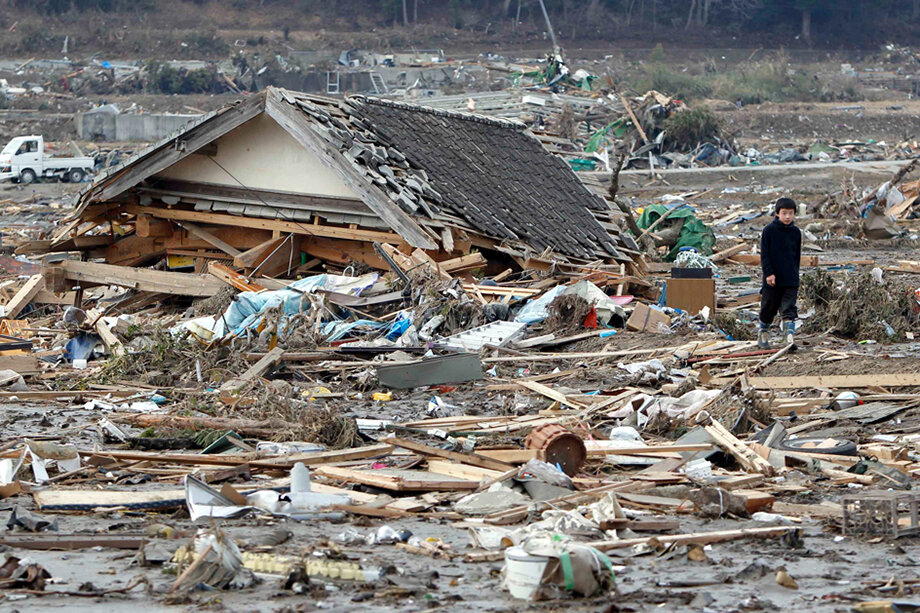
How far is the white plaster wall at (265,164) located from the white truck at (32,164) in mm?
25978

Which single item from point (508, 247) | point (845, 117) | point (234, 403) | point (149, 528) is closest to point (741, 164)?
point (845, 117)

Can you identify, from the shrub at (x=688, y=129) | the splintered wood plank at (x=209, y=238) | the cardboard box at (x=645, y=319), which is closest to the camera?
the cardboard box at (x=645, y=319)

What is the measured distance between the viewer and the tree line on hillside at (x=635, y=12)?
78.8m

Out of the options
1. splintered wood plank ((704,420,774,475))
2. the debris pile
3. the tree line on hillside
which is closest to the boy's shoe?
the debris pile

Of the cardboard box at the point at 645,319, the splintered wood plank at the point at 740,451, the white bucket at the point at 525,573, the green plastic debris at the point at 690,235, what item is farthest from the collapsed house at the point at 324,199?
the white bucket at the point at 525,573

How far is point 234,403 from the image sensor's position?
9.41m

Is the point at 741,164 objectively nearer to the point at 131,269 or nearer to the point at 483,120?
the point at 483,120

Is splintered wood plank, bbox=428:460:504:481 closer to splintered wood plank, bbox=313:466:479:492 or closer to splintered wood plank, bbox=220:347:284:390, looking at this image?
splintered wood plank, bbox=313:466:479:492

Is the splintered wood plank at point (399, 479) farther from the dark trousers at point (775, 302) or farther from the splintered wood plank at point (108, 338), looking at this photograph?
the dark trousers at point (775, 302)

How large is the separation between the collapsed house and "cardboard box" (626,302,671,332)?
188cm

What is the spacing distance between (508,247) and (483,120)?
428 cm

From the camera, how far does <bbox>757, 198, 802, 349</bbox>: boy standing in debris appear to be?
11.3 m

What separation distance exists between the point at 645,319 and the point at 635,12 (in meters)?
75.2

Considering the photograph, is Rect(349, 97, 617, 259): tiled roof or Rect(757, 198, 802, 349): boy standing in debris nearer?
Rect(757, 198, 802, 349): boy standing in debris
